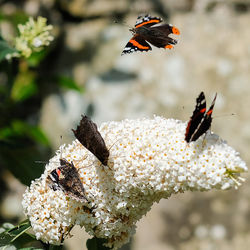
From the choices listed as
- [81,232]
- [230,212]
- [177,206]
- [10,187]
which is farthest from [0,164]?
[230,212]

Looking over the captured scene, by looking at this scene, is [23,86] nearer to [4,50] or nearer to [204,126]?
[4,50]

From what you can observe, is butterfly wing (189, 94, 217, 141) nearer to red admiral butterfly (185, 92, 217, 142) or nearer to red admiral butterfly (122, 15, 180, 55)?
red admiral butterfly (185, 92, 217, 142)

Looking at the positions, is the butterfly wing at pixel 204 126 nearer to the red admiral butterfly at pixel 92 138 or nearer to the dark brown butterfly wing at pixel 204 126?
the dark brown butterfly wing at pixel 204 126

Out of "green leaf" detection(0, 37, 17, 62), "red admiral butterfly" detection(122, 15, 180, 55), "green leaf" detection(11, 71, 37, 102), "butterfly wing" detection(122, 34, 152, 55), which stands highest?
"green leaf" detection(11, 71, 37, 102)

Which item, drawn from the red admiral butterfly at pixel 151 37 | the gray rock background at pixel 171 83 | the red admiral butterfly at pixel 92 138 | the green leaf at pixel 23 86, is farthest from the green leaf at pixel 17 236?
the green leaf at pixel 23 86

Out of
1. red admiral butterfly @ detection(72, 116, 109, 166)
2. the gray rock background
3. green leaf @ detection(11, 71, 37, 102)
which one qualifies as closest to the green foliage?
red admiral butterfly @ detection(72, 116, 109, 166)

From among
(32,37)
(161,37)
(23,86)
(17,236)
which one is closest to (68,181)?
(17,236)

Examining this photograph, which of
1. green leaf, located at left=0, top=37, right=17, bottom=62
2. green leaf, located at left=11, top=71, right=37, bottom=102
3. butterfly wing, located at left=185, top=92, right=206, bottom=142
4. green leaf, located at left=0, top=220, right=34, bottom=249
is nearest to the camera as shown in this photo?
butterfly wing, located at left=185, top=92, right=206, bottom=142
